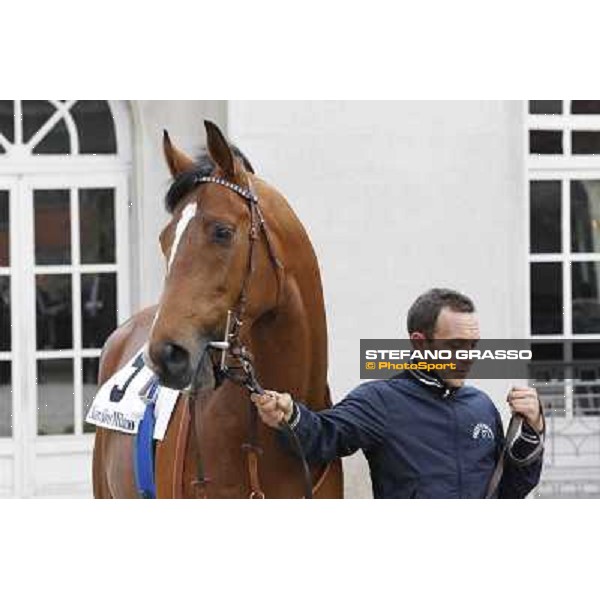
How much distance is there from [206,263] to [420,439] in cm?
→ 73

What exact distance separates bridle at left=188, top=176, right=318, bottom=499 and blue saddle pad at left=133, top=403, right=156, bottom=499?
0.32 m

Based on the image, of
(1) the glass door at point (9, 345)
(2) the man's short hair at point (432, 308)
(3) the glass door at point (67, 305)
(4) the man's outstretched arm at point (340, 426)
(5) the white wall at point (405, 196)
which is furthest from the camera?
(3) the glass door at point (67, 305)

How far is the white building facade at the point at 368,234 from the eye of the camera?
4.12 meters

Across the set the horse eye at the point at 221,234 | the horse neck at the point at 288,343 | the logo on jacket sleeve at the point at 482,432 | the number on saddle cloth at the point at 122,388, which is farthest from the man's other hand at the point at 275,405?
the number on saddle cloth at the point at 122,388

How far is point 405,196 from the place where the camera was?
13.8ft

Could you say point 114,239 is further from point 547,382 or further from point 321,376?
point 547,382

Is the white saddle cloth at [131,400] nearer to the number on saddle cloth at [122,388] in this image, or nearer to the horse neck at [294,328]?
the number on saddle cloth at [122,388]

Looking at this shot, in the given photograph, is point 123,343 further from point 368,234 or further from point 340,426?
point 340,426

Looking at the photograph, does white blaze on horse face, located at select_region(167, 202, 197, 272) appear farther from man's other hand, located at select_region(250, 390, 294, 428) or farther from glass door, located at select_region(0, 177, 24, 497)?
glass door, located at select_region(0, 177, 24, 497)

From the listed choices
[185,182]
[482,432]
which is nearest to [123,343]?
[185,182]

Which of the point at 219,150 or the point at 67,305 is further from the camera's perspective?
the point at 67,305

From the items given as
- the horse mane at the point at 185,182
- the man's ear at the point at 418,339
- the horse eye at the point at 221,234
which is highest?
the horse mane at the point at 185,182

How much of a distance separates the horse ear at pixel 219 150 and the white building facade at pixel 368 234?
24.8 inches
